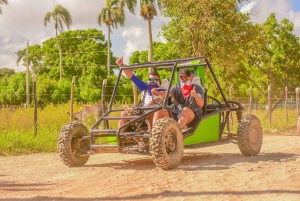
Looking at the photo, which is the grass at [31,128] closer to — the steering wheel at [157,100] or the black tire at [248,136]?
the steering wheel at [157,100]

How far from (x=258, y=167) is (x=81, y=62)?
172ft

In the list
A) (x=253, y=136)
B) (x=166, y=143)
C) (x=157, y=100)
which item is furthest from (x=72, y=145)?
(x=253, y=136)

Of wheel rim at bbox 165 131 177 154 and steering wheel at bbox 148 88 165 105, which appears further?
steering wheel at bbox 148 88 165 105

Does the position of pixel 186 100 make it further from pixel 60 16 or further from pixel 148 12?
pixel 60 16

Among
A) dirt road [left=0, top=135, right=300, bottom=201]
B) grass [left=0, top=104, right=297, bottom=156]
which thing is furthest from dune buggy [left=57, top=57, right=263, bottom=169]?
grass [left=0, top=104, right=297, bottom=156]

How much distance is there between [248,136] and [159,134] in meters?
2.30

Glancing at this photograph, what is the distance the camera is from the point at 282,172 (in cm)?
723

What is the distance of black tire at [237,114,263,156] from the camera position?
30.3 feet

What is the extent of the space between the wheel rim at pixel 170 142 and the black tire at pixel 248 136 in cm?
167

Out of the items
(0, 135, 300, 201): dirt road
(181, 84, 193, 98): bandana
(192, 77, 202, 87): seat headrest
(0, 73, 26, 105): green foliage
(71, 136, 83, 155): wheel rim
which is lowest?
(0, 135, 300, 201): dirt road

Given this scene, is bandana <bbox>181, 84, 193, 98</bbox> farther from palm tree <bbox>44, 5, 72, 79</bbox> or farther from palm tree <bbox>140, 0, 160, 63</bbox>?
palm tree <bbox>44, 5, 72, 79</bbox>

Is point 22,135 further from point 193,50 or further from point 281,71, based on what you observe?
point 281,71

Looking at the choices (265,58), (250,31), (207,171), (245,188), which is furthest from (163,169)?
(265,58)

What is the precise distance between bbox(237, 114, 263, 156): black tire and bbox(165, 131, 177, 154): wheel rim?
167 cm
